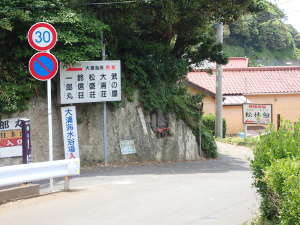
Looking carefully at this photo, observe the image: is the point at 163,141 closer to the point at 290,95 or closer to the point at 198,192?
the point at 198,192

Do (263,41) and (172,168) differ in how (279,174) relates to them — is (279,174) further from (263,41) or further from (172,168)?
(263,41)

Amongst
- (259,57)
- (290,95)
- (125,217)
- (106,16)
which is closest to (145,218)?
(125,217)

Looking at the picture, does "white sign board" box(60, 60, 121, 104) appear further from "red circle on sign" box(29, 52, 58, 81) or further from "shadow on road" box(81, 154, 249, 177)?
"red circle on sign" box(29, 52, 58, 81)

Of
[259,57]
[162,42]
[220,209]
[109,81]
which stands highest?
[259,57]

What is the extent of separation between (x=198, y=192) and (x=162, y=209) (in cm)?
206

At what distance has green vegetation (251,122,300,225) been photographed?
5.57 metres

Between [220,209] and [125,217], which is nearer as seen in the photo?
[125,217]

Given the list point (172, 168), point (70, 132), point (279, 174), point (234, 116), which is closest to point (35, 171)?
point (70, 132)

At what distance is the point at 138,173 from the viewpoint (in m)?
14.7

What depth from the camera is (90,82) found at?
16.1m

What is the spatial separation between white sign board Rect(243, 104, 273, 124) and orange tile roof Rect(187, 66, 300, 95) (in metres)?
12.3

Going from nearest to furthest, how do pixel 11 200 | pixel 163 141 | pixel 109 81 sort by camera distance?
1. pixel 11 200
2. pixel 109 81
3. pixel 163 141

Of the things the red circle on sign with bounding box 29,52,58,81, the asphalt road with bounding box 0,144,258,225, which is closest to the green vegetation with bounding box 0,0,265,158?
the red circle on sign with bounding box 29,52,58,81

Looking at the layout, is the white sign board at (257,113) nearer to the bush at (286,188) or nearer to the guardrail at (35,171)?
the guardrail at (35,171)
